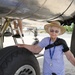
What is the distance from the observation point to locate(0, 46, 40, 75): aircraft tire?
3385 mm

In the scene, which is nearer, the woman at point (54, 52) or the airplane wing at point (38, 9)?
the airplane wing at point (38, 9)

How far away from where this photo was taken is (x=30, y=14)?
360 centimetres

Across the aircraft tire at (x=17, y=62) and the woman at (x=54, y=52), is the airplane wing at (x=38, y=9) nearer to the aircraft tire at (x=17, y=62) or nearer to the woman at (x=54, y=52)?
the woman at (x=54, y=52)

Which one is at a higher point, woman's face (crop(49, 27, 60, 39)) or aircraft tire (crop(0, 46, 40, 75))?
woman's face (crop(49, 27, 60, 39))

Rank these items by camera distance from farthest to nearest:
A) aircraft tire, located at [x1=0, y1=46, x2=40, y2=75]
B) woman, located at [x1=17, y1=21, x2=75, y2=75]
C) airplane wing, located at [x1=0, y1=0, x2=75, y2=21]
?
1. woman, located at [x1=17, y1=21, x2=75, y2=75]
2. aircraft tire, located at [x1=0, y1=46, x2=40, y2=75]
3. airplane wing, located at [x1=0, y1=0, x2=75, y2=21]

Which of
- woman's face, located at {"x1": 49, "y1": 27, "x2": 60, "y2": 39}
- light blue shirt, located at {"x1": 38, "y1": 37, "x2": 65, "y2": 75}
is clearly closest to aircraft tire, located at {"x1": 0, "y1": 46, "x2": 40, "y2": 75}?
light blue shirt, located at {"x1": 38, "y1": 37, "x2": 65, "y2": 75}

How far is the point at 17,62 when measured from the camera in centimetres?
347

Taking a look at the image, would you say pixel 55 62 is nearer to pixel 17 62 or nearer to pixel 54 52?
pixel 54 52

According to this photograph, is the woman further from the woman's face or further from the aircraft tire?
the aircraft tire

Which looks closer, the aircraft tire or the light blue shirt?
the aircraft tire

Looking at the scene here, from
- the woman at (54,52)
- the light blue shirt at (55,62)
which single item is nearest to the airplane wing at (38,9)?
the woman at (54,52)

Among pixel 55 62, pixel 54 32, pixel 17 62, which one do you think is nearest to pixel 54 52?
pixel 55 62

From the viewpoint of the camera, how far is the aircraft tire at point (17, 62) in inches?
133

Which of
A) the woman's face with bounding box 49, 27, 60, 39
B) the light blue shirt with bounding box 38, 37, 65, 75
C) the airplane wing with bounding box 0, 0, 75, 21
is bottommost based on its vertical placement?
the light blue shirt with bounding box 38, 37, 65, 75
